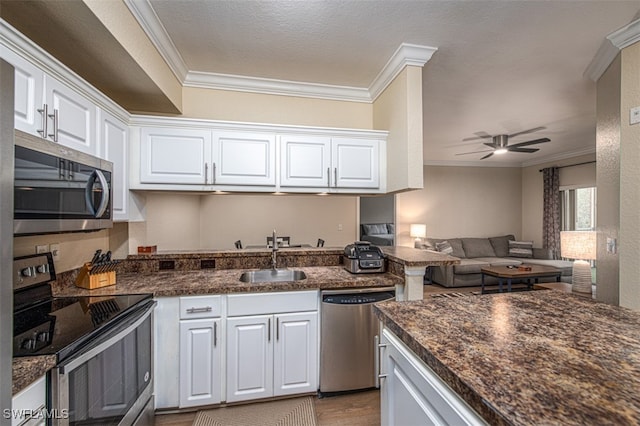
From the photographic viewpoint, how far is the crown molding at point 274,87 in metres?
2.66

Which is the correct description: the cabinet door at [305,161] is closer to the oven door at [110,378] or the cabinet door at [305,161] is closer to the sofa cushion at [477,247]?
the oven door at [110,378]

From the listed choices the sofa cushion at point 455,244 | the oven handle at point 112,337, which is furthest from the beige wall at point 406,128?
the sofa cushion at point 455,244

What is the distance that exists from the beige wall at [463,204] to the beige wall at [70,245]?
5.39 meters

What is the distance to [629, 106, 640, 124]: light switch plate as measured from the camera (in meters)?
1.99

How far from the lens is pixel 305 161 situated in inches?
101

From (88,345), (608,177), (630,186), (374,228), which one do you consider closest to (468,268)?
(374,228)

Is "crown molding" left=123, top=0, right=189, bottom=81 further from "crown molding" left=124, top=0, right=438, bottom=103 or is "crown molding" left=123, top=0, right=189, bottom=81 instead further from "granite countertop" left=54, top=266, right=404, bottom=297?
"granite countertop" left=54, top=266, right=404, bottom=297

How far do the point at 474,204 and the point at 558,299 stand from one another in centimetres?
611

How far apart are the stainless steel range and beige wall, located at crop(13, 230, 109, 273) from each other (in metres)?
0.11

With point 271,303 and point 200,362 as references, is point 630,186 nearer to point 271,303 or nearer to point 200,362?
point 271,303

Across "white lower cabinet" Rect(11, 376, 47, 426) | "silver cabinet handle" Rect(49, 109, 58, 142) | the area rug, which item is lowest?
the area rug

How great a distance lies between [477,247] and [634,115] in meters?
4.78

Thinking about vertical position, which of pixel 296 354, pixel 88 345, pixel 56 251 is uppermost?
pixel 56 251

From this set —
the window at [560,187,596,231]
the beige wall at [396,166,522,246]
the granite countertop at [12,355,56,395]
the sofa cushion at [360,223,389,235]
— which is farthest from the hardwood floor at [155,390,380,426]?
the window at [560,187,596,231]
